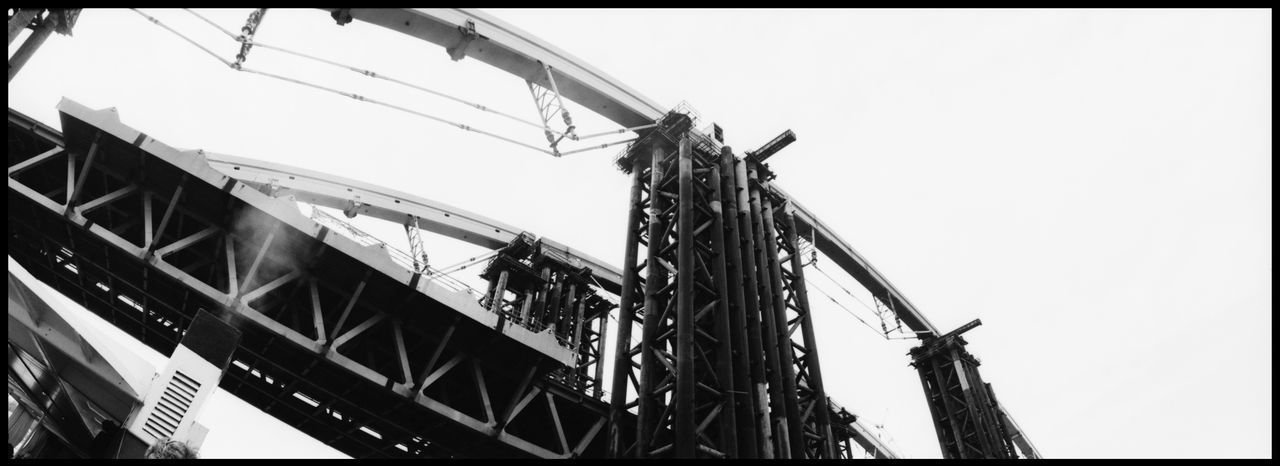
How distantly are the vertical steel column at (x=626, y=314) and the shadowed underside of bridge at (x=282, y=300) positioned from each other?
6.56 ft

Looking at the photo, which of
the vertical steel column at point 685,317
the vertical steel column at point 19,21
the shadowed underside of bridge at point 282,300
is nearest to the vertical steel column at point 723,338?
the vertical steel column at point 685,317

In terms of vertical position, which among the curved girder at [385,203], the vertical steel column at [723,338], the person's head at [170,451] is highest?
the curved girder at [385,203]

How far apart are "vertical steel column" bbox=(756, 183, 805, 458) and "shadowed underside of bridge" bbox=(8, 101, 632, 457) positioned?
434 centimetres

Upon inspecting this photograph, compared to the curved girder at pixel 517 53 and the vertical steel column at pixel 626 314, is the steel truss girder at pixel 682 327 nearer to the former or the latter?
the vertical steel column at pixel 626 314

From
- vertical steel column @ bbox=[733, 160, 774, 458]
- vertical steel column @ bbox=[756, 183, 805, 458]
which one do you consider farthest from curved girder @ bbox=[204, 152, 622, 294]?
vertical steel column @ bbox=[733, 160, 774, 458]

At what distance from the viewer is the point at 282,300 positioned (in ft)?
48.1

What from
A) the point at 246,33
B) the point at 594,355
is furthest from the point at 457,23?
the point at 594,355

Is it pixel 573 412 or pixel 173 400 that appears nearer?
pixel 173 400

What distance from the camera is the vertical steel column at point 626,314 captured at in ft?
43.7

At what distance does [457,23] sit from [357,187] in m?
11.0

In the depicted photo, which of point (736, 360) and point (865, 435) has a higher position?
point (865, 435)

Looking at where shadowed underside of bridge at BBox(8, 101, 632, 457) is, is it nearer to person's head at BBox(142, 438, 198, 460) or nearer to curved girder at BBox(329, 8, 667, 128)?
curved girder at BBox(329, 8, 667, 128)
